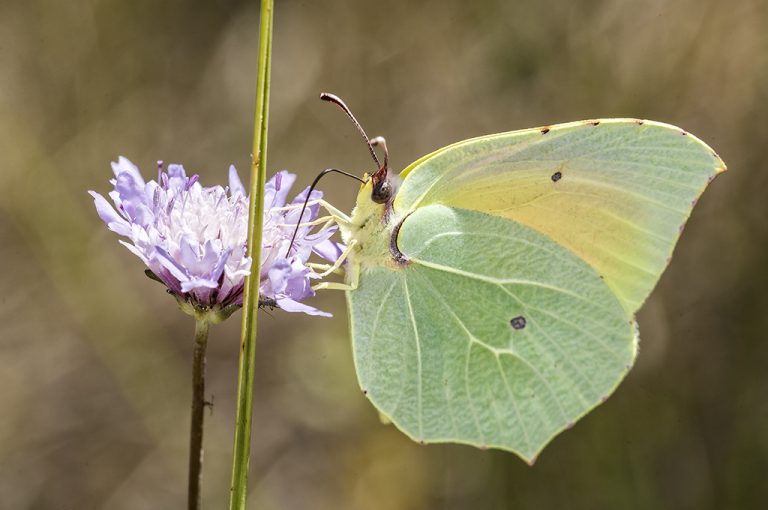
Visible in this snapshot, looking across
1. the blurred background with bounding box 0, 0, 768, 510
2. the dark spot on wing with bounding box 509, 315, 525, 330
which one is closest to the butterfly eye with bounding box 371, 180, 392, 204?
the dark spot on wing with bounding box 509, 315, 525, 330

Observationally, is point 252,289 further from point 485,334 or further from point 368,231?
point 485,334

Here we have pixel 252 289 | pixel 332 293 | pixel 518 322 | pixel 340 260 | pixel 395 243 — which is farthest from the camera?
pixel 332 293

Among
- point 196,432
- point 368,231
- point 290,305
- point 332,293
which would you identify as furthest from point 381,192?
point 332,293

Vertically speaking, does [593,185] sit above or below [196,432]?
above

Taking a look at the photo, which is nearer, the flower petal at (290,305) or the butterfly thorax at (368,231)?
the flower petal at (290,305)

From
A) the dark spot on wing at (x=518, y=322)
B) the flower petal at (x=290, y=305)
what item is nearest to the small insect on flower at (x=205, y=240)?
the flower petal at (x=290, y=305)

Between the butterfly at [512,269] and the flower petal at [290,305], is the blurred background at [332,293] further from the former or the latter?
the flower petal at [290,305]

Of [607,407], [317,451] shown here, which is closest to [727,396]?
[607,407]
